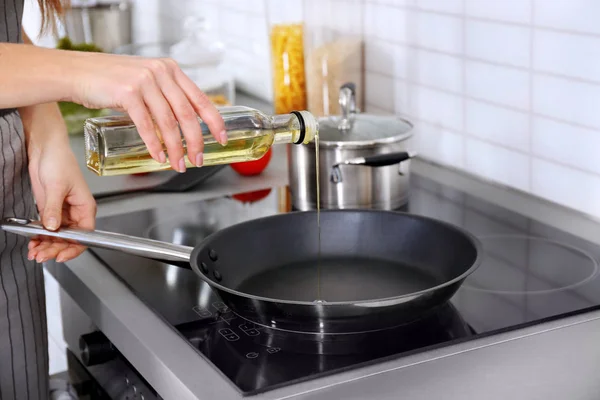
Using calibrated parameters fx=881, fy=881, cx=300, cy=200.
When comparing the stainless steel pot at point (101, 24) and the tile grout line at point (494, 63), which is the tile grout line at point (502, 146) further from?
the stainless steel pot at point (101, 24)

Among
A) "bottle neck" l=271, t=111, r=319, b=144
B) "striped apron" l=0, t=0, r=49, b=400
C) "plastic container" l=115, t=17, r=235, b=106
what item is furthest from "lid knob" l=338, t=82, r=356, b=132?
"plastic container" l=115, t=17, r=235, b=106

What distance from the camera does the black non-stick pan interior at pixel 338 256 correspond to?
3.60 feet

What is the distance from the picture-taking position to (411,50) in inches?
65.1

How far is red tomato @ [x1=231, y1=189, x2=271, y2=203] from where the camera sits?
59.9 inches

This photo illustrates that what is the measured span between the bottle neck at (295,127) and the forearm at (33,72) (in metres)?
0.24

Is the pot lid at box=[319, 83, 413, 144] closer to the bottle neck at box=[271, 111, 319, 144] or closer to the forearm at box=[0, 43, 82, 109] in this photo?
the bottle neck at box=[271, 111, 319, 144]

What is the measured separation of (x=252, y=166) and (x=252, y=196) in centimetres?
13

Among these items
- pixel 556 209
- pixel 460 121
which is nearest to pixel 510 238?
pixel 556 209

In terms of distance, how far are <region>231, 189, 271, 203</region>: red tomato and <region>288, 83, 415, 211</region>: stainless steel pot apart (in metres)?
0.11

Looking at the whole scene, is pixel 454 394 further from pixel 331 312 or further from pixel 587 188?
pixel 587 188

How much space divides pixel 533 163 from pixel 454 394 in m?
0.61

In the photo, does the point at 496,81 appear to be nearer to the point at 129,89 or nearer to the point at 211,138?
the point at 211,138

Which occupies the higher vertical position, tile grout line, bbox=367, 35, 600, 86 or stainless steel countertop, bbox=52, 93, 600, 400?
tile grout line, bbox=367, 35, 600, 86

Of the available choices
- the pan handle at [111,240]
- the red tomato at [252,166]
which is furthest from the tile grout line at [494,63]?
the pan handle at [111,240]
